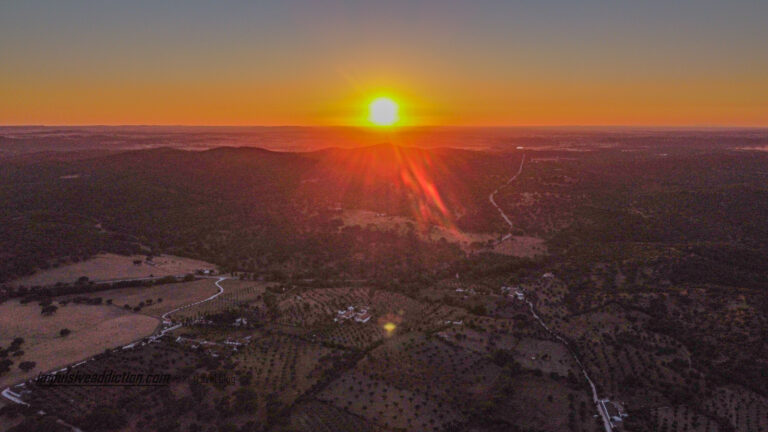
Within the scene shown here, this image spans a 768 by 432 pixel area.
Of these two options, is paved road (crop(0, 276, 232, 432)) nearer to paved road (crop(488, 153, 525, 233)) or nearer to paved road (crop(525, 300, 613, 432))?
paved road (crop(525, 300, 613, 432))

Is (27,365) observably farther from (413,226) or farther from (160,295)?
(413,226)

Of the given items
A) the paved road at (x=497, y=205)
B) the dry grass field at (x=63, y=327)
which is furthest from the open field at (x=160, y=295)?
the paved road at (x=497, y=205)

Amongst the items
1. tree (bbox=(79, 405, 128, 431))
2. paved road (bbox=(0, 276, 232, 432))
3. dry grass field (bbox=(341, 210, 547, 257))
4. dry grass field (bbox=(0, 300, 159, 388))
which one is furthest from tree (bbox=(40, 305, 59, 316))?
dry grass field (bbox=(341, 210, 547, 257))

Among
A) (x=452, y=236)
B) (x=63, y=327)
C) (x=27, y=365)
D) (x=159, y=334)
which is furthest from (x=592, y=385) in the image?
(x=63, y=327)

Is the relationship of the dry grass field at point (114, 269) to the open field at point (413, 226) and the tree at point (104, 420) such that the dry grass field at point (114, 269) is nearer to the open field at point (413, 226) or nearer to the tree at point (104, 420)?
the open field at point (413, 226)

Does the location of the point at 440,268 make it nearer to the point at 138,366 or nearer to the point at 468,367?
the point at 468,367
